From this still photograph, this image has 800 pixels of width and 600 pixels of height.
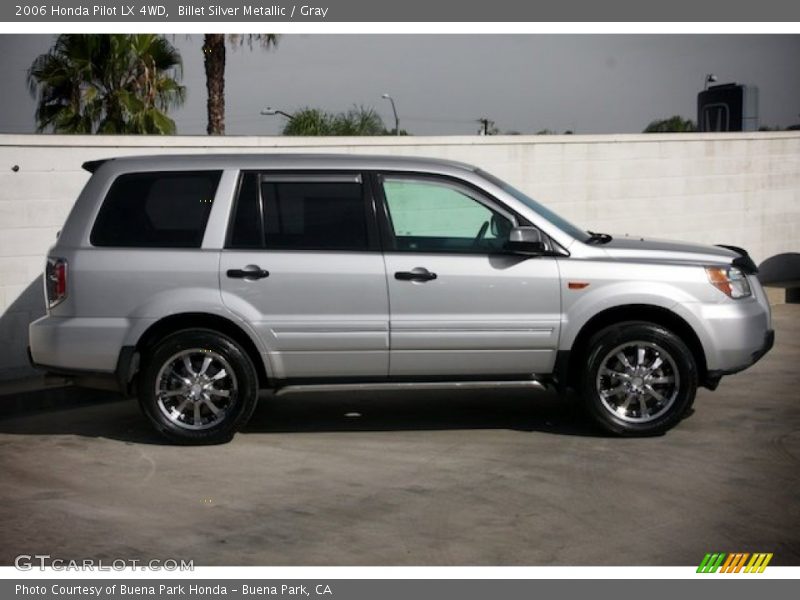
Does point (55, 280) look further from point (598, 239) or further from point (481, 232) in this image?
point (598, 239)

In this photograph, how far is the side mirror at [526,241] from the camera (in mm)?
7438

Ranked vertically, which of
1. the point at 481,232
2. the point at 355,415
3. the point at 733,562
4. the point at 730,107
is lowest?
the point at 733,562

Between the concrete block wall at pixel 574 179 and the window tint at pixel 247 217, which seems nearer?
the window tint at pixel 247 217

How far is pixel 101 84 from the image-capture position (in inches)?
794

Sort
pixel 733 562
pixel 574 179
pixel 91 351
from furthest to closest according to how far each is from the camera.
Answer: pixel 574 179, pixel 91 351, pixel 733 562

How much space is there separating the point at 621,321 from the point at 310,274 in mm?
2117

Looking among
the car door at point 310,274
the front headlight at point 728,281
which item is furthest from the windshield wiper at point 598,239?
the car door at point 310,274

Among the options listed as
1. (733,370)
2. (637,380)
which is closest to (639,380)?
(637,380)

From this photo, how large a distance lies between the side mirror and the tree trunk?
510 inches

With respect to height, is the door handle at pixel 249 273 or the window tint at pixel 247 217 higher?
the window tint at pixel 247 217

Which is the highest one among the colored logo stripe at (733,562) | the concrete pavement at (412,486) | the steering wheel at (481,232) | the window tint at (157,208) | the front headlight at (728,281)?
the window tint at (157,208)

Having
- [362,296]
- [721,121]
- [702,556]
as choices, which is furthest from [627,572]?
[721,121]

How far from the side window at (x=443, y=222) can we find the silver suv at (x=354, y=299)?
0.02 metres

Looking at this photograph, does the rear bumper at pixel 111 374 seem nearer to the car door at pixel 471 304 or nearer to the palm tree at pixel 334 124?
the car door at pixel 471 304
